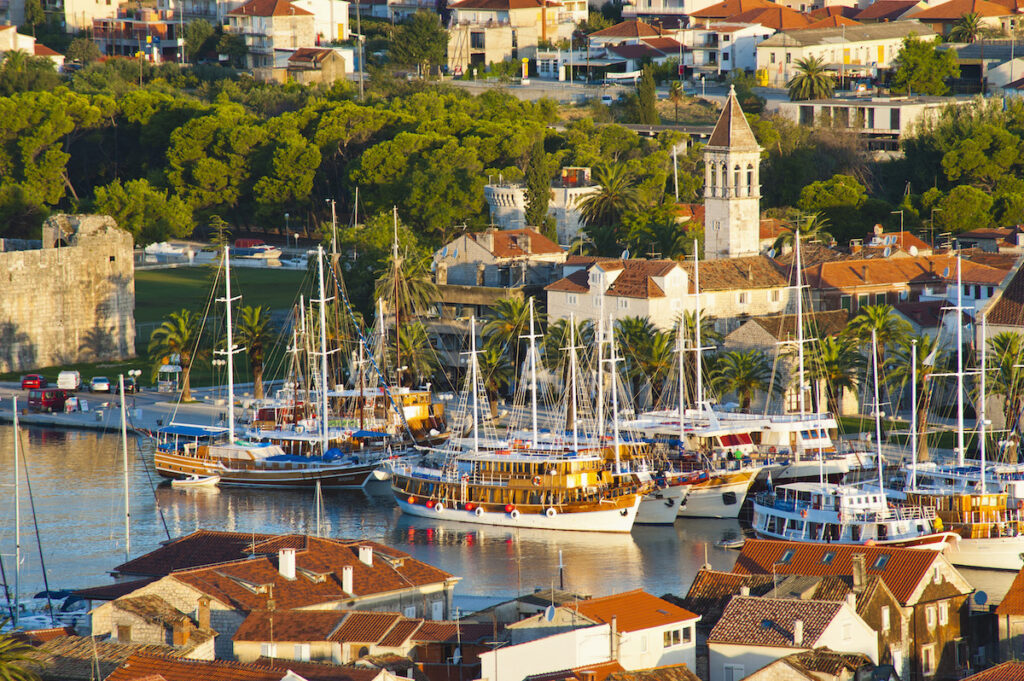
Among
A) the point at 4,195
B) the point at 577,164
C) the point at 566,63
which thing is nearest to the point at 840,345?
the point at 577,164

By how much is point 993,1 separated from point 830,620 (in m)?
137

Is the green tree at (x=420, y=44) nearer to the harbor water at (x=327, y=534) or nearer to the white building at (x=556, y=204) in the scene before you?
the white building at (x=556, y=204)

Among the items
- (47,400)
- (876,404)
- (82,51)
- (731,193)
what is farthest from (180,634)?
(82,51)

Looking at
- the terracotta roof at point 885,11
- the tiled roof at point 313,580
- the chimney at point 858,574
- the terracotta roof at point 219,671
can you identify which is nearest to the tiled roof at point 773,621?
the chimney at point 858,574

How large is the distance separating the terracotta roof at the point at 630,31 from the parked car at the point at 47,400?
9223 cm

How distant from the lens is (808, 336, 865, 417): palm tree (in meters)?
79.3

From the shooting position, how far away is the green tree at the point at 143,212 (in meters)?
128

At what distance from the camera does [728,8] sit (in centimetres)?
17388

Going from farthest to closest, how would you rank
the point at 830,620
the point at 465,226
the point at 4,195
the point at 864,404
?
the point at 4,195 → the point at 465,226 → the point at 864,404 → the point at 830,620

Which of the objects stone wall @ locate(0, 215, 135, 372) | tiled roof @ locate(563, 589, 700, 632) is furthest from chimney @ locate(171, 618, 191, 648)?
stone wall @ locate(0, 215, 135, 372)

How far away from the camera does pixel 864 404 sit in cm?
7775

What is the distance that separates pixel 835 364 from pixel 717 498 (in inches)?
410

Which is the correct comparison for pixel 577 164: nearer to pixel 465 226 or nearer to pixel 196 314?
pixel 465 226

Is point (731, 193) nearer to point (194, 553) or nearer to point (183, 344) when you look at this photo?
point (183, 344)
